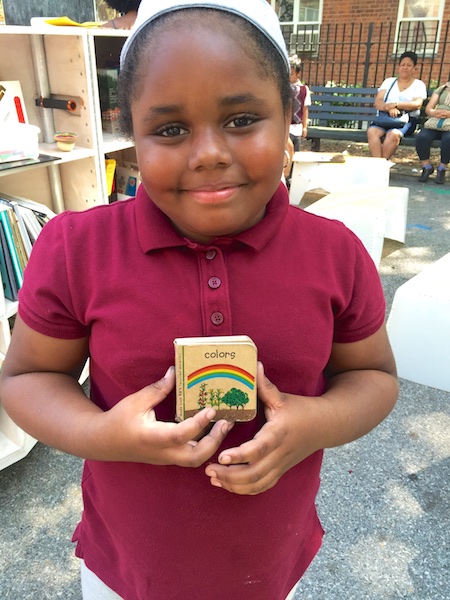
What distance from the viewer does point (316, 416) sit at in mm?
877

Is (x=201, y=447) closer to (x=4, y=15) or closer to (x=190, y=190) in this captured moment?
(x=190, y=190)

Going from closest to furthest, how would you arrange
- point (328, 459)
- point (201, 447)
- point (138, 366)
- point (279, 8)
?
point (201, 447) < point (138, 366) < point (328, 459) < point (279, 8)

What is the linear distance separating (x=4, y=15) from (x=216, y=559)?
2.95 metres

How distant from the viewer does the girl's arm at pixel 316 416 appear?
79 cm

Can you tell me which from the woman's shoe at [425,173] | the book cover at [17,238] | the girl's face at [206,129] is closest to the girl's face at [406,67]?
the woman's shoe at [425,173]

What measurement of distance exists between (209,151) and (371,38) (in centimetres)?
1263

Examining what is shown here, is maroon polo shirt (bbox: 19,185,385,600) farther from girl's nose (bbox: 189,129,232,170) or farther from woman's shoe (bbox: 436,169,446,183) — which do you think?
woman's shoe (bbox: 436,169,446,183)

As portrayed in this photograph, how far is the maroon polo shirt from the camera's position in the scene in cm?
87

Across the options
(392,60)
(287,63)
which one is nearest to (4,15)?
(287,63)

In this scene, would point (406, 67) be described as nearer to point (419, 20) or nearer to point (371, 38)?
point (371, 38)

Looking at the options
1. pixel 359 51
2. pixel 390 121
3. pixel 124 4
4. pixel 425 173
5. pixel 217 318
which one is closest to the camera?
pixel 217 318

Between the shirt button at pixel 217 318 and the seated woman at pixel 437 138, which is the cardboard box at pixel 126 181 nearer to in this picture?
the shirt button at pixel 217 318

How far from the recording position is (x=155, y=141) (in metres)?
0.80

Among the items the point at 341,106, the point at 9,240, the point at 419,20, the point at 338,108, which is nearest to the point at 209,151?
the point at 9,240
